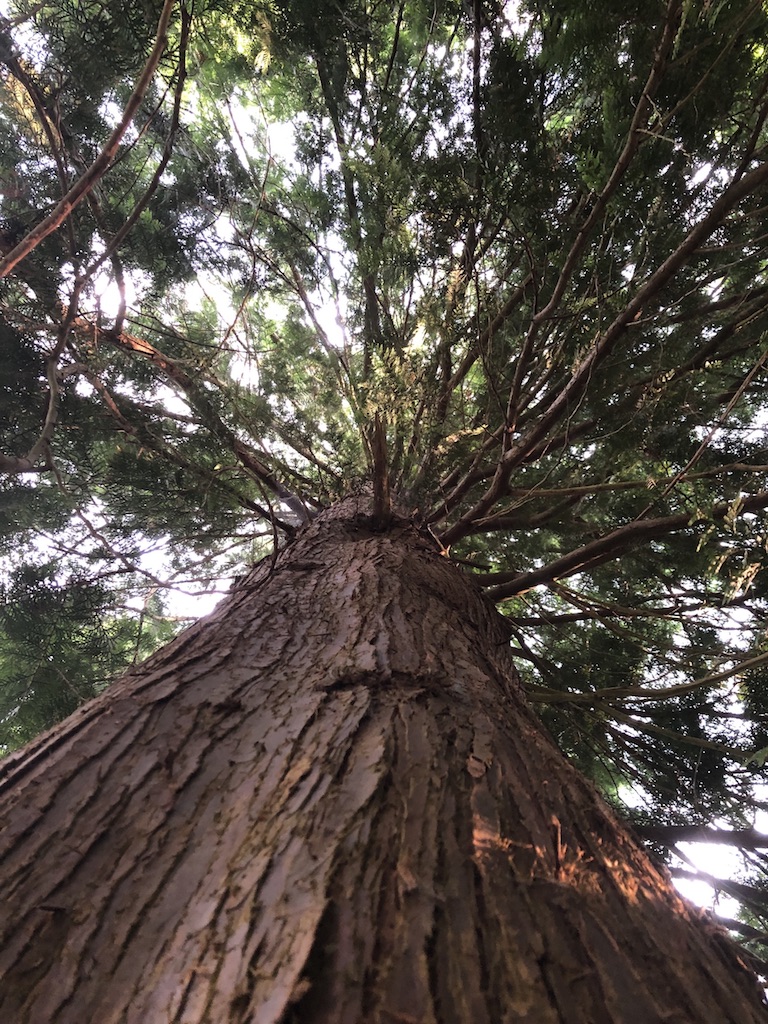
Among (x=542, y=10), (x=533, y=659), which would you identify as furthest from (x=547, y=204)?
(x=533, y=659)

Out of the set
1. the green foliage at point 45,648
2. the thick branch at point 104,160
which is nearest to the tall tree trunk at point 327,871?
the thick branch at point 104,160

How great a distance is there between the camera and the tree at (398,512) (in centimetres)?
73

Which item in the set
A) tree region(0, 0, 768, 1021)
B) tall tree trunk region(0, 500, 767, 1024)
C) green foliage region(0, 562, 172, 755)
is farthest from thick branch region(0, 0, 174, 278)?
green foliage region(0, 562, 172, 755)

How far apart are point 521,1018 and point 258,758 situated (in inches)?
23.7

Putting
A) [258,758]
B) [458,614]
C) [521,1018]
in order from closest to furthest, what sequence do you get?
[521,1018]
[258,758]
[458,614]

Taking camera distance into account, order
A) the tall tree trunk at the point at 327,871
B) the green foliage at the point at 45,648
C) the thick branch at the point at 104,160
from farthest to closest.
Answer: the green foliage at the point at 45,648 < the thick branch at the point at 104,160 < the tall tree trunk at the point at 327,871

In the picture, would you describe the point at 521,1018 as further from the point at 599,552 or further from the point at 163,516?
the point at 163,516

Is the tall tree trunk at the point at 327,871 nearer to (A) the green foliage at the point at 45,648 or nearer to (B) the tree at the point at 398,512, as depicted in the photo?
(B) the tree at the point at 398,512

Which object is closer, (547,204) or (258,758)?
(258,758)

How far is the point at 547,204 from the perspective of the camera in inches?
92.5

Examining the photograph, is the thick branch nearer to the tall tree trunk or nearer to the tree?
the tree

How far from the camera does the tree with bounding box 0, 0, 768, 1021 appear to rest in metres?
0.73

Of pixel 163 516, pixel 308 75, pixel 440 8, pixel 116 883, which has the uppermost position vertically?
pixel 308 75

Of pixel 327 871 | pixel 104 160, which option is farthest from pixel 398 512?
pixel 327 871
